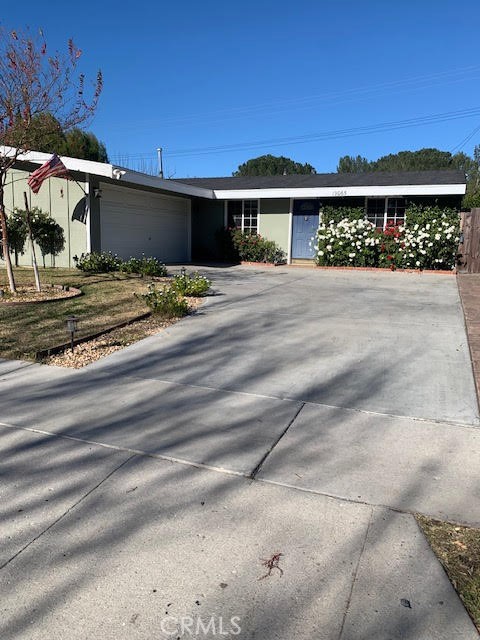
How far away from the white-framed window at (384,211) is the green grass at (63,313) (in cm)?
901

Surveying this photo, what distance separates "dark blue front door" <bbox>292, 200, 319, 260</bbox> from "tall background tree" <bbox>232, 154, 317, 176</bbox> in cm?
3926

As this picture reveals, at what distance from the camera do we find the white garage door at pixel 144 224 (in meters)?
13.7

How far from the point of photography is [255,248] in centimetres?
1770

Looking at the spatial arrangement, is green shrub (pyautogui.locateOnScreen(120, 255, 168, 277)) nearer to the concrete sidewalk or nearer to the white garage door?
the white garage door

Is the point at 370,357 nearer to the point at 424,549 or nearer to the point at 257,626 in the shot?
the point at 424,549

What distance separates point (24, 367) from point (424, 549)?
169 inches

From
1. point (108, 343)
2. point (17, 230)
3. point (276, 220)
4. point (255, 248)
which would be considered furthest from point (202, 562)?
point (276, 220)

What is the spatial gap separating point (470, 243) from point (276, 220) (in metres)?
6.76

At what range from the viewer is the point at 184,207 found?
18.2m

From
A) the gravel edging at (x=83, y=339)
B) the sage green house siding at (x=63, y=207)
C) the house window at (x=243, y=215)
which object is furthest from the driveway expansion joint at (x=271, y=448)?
the house window at (x=243, y=215)

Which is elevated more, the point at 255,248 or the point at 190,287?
the point at 255,248

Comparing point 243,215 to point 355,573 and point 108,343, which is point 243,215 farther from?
point 355,573

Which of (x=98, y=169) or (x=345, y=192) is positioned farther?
(x=345, y=192)

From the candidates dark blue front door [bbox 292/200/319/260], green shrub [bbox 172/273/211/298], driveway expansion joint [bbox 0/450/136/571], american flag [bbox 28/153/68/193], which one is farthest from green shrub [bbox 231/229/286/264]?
driveway expansion joint [bbox 0/450/136/571]
